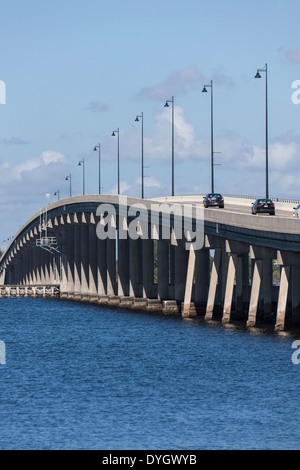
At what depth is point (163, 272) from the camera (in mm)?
107188

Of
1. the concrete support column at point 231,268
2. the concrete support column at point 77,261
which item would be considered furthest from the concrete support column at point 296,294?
the concrete support column at point 77,261

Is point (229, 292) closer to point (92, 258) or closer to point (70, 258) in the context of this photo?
point (92, 258)

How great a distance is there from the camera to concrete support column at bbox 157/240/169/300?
349 feet

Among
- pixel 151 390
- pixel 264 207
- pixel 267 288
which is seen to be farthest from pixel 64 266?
pixel 151 390

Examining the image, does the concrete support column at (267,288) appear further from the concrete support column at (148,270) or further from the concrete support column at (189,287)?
the concrete support column at (148,270)

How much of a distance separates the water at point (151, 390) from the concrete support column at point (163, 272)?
2284cm

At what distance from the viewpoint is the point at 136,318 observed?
96312 mm

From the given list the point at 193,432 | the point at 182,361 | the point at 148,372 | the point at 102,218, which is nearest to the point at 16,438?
the point at 193,432

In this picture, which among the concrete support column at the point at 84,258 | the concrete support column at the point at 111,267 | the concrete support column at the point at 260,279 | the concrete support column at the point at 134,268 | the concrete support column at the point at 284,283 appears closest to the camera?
the concrete support column at the point at 284,283

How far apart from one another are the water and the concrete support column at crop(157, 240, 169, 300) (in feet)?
74.9

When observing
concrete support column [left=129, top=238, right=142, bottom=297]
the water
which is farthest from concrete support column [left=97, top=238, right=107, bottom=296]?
the water

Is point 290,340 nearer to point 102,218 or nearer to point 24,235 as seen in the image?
point 102,218

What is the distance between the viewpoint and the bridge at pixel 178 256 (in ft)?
247

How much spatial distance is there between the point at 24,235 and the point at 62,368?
140004mm
